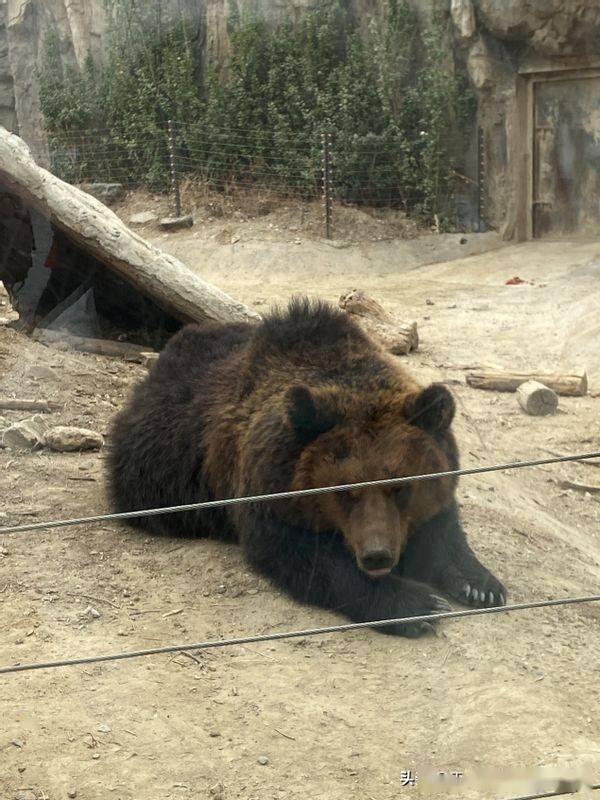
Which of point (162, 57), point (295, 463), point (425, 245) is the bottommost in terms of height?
point (295, 463)

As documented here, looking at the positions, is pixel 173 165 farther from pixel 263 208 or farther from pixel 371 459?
pixel 371 459

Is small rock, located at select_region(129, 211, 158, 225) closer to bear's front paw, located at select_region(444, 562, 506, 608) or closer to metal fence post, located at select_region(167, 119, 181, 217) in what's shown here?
metal fence post, located at select_region(167, 119, 181, 217)

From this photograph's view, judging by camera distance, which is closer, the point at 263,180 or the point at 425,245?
the point at 263,180

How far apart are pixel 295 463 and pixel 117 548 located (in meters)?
0.66

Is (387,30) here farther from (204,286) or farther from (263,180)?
(204,286)

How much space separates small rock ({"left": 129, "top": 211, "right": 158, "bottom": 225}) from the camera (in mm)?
3811

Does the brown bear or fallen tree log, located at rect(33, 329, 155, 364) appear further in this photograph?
fallen tree log, located at rect(33, 329, 155, 364)

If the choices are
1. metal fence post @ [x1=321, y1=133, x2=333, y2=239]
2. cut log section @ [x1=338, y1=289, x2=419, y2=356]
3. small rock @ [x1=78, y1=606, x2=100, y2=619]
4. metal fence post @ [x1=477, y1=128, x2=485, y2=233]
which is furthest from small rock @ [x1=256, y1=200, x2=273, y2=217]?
small rock @ [x1=78, y1=606, x2=100, y2=619]

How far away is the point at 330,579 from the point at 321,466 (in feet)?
0.93

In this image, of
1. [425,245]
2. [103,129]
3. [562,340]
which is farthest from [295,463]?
[562,340]

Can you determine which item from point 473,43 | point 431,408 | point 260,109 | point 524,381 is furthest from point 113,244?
point 431,408

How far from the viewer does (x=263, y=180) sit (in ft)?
11.5

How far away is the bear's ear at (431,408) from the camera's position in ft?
8.28

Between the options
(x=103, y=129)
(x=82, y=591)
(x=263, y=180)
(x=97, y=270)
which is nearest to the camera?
(x=82, y=591)
